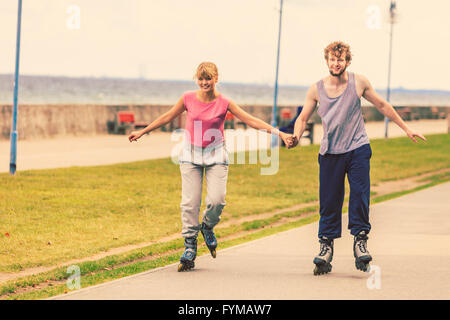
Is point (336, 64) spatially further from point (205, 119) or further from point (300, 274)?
point (300, 274)

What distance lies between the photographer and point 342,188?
23.7 feet

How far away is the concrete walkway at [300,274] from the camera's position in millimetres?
6398

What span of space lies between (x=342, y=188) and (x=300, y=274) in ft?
2.65

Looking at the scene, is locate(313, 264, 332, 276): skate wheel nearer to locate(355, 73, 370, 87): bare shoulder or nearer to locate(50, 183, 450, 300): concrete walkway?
locate(50, 183, 450, 300): concrete walkway

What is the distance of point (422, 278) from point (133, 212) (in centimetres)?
533

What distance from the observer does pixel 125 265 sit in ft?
26.2

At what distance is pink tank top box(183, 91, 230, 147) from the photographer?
23.0 ft

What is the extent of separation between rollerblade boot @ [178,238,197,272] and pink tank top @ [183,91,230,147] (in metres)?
0.86

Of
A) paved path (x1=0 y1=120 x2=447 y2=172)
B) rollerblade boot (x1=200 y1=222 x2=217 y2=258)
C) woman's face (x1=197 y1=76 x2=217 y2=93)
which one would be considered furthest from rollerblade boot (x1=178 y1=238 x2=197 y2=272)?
paved path (x1=0 y1=120 x2=447 y2=172)

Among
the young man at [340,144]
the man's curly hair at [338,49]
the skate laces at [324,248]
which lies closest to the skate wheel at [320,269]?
the young man at [340,144]

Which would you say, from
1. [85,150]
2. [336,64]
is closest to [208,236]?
[336,64]

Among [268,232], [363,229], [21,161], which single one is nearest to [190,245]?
[363,229]
